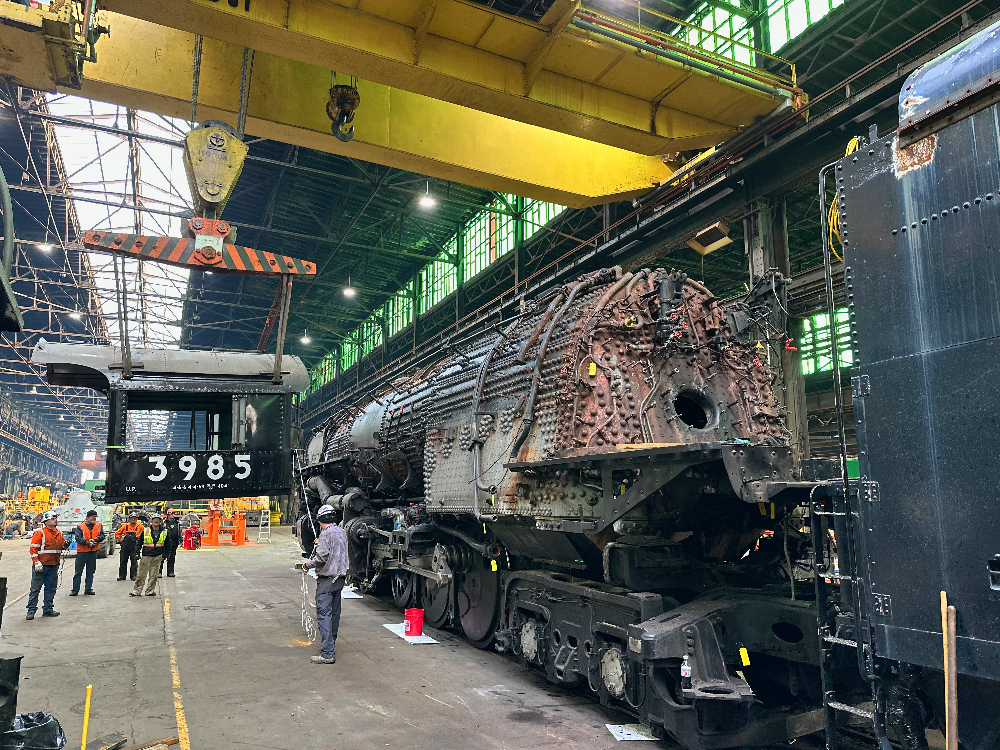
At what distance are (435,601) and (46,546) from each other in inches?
248

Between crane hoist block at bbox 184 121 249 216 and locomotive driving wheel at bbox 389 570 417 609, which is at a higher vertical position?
crane hoist block at bbox 184 121 249 216

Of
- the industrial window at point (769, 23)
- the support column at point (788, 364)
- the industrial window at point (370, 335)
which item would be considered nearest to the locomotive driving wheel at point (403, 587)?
the support column at point (788, 364)

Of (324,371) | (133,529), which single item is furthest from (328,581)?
(324,371)

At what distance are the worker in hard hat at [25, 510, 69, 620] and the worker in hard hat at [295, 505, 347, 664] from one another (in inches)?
207

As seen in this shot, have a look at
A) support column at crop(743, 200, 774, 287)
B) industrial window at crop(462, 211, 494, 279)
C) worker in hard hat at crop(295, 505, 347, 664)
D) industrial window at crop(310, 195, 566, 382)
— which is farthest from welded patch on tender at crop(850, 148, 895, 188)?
industrial window at crop(462, 211, 494, 279)

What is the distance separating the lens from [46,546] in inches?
→ 419

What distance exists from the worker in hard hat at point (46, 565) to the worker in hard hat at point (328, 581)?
5.25 m

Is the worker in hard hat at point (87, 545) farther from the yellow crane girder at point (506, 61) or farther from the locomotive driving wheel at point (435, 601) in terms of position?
the yellow crane girder at point (506, 61)

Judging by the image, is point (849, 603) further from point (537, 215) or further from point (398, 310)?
point (398, 310)

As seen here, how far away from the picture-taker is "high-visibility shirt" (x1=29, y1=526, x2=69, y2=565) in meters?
10.4

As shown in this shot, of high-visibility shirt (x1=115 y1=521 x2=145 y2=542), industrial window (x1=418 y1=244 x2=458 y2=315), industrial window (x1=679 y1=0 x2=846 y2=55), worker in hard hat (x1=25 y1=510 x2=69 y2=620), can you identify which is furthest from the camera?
industrial window (x1=418 y1=244 x2=458 y2=315)

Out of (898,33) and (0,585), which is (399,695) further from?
(898,33)

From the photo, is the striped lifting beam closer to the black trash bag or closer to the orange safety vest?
the black trash bag

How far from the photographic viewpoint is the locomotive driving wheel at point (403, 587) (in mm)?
10313
